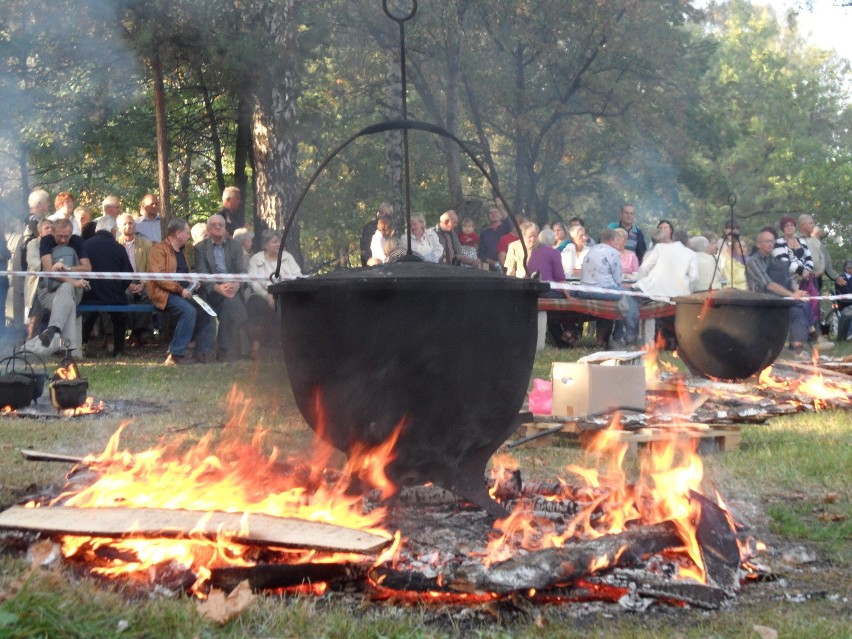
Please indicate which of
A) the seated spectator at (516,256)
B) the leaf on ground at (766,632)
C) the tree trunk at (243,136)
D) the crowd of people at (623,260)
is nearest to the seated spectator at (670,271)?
the crowd of people at (623,260)

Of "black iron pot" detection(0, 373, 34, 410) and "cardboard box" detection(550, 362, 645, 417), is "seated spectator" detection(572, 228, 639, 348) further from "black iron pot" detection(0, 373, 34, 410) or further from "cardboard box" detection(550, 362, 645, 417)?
"black iron pot" detection(0, 373, 34, 410)

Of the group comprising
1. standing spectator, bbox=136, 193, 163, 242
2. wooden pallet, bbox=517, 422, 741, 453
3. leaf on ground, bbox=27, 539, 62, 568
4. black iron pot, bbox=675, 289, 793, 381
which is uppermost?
standing spectator, bbox=136, 193, 163, 242

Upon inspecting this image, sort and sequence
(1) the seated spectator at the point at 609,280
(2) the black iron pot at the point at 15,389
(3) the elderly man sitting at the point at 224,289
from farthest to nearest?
1. (1) the seated spectator at the point at 609,280
2. (3) the elderly man sitting at the point at 224,289
3. (2) the black iron pot at the point at 15,389

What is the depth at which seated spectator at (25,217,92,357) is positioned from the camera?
10.4 metres

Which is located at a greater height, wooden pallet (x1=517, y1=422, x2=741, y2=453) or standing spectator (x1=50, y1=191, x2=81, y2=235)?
standing spectator (x1=50, y1=191, x2=81, y2=235)

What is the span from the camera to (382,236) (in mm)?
11383

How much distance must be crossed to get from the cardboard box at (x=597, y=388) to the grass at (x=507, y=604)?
57cm

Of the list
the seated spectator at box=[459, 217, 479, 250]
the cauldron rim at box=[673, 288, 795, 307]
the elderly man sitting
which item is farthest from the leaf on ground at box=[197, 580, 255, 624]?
the seated spectator at box=[459, 217, 479, 250]

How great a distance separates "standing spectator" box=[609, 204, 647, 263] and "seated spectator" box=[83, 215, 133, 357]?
644cm

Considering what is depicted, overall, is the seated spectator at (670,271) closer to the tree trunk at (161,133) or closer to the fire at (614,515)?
the tree trunk at (161,133)

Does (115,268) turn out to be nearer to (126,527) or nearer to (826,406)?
(826,406)

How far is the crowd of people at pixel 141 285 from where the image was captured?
10.6 metres

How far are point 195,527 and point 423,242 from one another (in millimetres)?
8686

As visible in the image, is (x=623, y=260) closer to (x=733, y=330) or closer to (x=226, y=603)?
(x=733, y=330)
